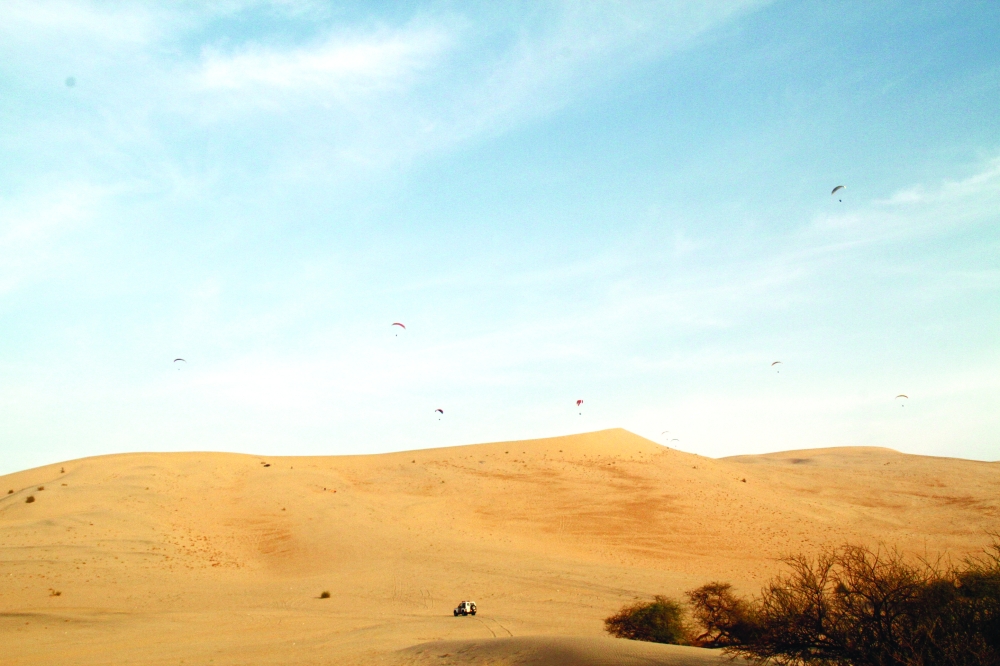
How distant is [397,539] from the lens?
Answer: 30.7 metres

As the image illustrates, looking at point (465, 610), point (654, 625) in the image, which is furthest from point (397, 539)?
point (654, 625)

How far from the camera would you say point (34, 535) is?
2742 centimetres

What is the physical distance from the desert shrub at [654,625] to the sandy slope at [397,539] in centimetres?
123

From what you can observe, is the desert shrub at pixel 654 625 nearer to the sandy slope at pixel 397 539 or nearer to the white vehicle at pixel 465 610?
the sandy slope at pixel 397 539

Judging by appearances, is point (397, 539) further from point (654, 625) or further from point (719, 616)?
point (719, 616)

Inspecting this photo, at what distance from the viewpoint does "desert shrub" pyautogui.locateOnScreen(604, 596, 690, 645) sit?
15.3 metres

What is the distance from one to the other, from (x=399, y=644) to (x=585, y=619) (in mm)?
5923

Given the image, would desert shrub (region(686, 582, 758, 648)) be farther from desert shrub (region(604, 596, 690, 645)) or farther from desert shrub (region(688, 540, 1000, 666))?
desert shrub (region(688, 540, 1000, 666))

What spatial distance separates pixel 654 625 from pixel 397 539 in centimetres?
1737

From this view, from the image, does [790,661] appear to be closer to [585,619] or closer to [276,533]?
[585,619]

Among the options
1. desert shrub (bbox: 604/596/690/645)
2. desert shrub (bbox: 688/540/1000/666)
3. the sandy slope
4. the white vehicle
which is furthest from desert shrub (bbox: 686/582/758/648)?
the white vehicle

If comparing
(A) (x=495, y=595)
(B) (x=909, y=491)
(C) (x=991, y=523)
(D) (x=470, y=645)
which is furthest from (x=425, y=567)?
(B) (x=909, y=491)

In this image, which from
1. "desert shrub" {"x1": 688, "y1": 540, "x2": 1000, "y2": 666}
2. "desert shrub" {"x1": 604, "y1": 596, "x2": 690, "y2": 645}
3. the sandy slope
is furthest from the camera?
the sandy slope

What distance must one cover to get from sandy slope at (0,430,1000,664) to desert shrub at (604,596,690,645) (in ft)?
4.05
